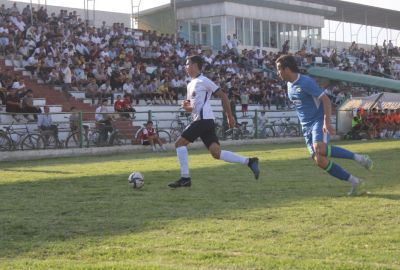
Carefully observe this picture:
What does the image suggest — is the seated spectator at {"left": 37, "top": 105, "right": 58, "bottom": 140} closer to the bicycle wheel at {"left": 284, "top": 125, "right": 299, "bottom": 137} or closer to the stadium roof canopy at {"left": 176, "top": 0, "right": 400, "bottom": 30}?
the bicycle wheel at {"left": 284, "top": 125, "right": 299, "bottom": 137}

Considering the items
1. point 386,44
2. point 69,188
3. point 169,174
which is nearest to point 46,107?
point 169,174

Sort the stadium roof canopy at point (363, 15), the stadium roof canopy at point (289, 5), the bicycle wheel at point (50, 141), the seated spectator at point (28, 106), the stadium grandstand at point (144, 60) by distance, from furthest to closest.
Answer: the stadium roof canopy at point (363, 15) → the stadium roof canopy at point (289, 5) → the stadium grandstand at point (144, 60) → the seated spectator at point (28, 106) → the bicycle wheel at point (50, 141)

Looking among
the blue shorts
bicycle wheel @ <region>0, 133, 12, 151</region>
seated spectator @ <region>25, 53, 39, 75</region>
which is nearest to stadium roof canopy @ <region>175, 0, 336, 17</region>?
seated spectator @ <region>25, 53, 39, 75</region>

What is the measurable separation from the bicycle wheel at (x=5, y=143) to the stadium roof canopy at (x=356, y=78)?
2202 cm

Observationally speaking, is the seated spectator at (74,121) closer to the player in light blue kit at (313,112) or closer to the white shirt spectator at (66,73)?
the white shirt spectator at (66,73)

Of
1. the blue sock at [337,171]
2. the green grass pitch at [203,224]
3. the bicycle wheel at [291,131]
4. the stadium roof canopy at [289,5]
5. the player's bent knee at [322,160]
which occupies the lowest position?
the bicycle wheel at [291,131]

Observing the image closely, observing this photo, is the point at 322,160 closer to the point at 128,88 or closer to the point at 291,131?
the point at 128,88

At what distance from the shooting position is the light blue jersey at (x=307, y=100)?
28.3 ft

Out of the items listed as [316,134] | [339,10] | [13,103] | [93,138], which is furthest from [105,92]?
[339,10]

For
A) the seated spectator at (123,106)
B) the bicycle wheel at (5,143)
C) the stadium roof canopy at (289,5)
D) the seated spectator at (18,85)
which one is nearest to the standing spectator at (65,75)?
the seated spectator at (123,106)

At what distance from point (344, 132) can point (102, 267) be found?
27.3 metres

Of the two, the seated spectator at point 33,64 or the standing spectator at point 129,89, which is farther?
the standing spectator at point 129,89

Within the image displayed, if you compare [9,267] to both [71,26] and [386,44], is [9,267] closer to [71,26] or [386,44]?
[71,26]

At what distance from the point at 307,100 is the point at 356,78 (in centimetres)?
2823
